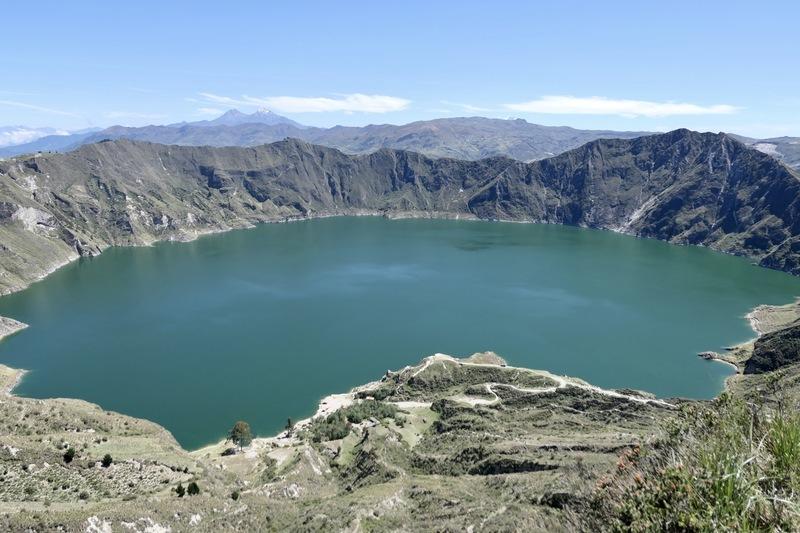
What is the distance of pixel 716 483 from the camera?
12.5 meters

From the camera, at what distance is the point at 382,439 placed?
7194cm

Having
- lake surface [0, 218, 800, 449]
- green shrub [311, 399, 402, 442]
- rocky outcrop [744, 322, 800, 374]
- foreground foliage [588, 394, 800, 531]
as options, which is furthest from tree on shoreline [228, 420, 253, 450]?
rocky outcrop [744, 322, 800, 374]

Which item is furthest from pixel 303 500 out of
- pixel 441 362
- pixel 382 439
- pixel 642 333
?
pixel 642 333

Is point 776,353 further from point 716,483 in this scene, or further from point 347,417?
point 716,483

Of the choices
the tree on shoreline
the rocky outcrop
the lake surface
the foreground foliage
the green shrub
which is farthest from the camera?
the rocky outcrop

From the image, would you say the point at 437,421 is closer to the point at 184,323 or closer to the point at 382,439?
the point at 382,439

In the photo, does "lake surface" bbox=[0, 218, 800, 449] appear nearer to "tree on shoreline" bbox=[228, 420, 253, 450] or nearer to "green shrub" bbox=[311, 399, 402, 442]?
"green shrub" bbox=[311, 399, 402, 442]

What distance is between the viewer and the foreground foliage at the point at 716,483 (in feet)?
39.1

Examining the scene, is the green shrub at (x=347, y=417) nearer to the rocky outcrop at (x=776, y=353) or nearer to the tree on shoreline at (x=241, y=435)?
the tree on shoreline at (x=241, y=435)

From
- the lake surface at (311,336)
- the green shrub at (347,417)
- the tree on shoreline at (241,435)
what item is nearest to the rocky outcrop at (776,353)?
the lake surface at (311,336)

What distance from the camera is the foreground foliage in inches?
469

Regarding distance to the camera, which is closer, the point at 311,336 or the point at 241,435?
the point at 241,435

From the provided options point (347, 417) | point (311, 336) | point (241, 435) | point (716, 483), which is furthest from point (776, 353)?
point (716, 483)

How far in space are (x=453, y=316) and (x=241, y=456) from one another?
94790mm
